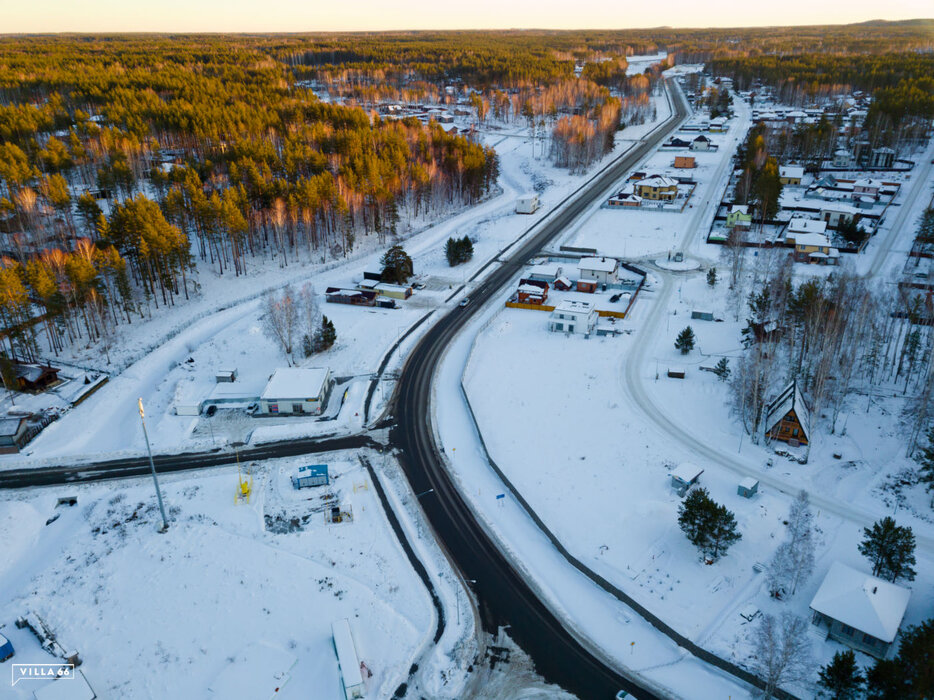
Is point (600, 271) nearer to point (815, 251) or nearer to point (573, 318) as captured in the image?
point (573, 318)

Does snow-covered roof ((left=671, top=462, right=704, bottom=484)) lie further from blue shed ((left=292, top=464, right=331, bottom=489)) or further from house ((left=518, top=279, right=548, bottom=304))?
house ((left=518, top=279, right=548, bottom=304))

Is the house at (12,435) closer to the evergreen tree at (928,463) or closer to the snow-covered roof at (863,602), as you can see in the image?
the snow-covered roof at (863,602)

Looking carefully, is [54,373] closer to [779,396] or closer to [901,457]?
[779,396]

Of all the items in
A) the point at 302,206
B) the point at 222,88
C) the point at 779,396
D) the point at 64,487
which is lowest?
the point at 64,487

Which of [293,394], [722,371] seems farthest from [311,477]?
[722,371]

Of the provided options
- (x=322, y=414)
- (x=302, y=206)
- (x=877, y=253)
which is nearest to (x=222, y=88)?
(x=302, y=206)

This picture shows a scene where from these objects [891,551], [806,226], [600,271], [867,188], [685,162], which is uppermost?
[685,162]
